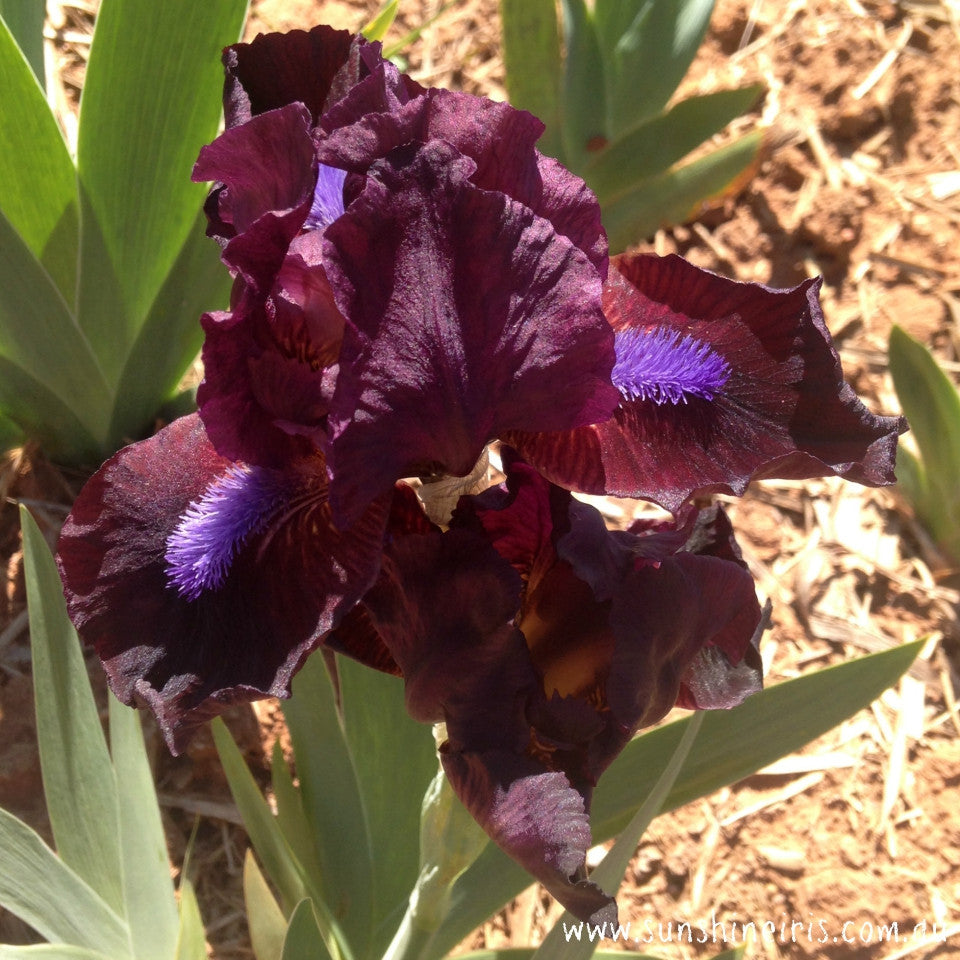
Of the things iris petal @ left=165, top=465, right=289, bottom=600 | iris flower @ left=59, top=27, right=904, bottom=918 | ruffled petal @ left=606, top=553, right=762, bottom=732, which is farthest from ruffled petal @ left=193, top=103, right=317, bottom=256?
ruffled petal @ left=606, top=553, right=762, bottom=732

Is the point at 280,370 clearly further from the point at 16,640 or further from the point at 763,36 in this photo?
the point at 763,36

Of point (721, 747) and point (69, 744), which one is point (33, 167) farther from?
point (721, 747)

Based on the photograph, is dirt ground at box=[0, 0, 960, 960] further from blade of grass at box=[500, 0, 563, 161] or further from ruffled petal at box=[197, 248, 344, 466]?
ruffled petal at box=[197, 248, 344, 466]

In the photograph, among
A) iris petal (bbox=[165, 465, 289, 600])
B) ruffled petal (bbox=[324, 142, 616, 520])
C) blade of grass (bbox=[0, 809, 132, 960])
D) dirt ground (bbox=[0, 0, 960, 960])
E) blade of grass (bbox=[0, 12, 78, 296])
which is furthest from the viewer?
dirt ground (bbox=[0, 0, 960, 960])

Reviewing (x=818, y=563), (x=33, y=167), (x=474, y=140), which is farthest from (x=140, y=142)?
(x=818, y=563)

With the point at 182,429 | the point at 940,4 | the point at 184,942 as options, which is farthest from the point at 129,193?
the point at 940,4
